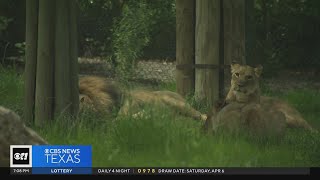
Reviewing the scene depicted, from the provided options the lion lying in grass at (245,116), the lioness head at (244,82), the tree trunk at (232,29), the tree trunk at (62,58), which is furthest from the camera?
the tree trunk at (232,29)

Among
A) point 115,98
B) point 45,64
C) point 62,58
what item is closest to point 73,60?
point 62,58

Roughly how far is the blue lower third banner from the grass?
184mm

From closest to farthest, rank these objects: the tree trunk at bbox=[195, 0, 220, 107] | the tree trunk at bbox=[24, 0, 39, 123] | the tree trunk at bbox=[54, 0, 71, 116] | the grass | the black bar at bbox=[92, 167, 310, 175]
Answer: the black bar at bbox=[92, 167, 310, 175], the grass, the tree trunk at bbox=[54, 0, 71, 116], the tree trunk at bbox=[24, 0, 39, 123], the tree trunk at bbox=[195, 0, 220, 107]

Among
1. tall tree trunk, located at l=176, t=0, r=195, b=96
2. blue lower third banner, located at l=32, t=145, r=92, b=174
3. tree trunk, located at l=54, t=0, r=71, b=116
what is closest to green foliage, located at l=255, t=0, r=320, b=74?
tall tree trunk, located at l=176, t=0, r=195, b=96

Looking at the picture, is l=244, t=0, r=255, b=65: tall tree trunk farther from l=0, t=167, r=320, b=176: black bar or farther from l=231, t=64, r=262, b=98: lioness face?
l=0, t=167, r=320, b=176: black bar

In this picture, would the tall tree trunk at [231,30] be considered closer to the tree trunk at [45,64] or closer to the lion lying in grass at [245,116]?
the lion lying in grass at [245,116]

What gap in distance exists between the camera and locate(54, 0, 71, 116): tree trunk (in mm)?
7453

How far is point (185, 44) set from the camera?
1068 centimetres

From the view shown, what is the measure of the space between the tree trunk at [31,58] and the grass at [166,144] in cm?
63

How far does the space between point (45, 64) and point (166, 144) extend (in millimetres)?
2159

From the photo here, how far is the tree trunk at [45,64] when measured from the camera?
746cm

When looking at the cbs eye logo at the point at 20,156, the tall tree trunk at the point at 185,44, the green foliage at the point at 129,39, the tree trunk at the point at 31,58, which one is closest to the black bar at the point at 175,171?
the cbs eye logo at the point at 20,156

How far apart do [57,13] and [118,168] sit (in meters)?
2.54

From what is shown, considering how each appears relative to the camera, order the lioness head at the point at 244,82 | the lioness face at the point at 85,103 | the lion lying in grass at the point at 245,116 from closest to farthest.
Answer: the lion lying in grass at the point at 245,116, the lioness face at the point at 85,103, the lioness head at the point at 244,82
